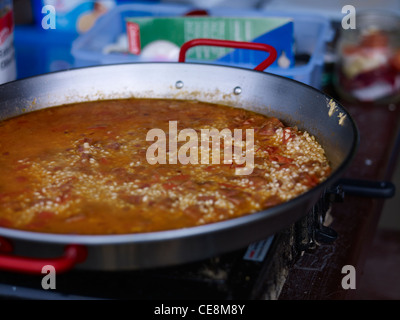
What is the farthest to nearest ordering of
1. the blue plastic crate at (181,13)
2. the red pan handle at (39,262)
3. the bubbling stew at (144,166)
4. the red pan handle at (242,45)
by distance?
the blue plastic crate at (181,13) < the red pan handle at (242,45) < the bubbling stew at (144,166) < the red pan handle at (39,262)

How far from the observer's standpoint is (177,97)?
1.67 metres

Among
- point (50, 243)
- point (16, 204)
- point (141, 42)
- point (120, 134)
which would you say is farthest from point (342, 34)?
point (50, 243)

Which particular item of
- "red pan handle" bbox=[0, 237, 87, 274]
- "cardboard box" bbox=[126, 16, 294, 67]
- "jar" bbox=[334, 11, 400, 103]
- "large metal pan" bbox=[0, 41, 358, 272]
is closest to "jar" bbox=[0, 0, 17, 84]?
"large metal pan" bbox=[0, 41, 358, 272]

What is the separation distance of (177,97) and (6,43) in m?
0.64

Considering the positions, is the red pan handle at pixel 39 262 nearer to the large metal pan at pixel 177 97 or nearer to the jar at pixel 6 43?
the large metal pan at pixel 177 97

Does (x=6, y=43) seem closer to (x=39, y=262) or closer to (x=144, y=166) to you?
(x=144, y=166)

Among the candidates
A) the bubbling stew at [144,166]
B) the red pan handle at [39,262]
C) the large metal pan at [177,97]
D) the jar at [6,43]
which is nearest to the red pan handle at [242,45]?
the large metal pan at [177,97]

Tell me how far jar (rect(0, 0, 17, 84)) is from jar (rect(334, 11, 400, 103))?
1603 millimetres

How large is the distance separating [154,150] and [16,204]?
0.40 metres

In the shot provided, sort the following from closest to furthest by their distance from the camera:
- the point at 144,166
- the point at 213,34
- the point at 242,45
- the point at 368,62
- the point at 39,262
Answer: the point at 39,262
the point at 144,166
the point at 242,45
the point at 213,34
the point at 368,62

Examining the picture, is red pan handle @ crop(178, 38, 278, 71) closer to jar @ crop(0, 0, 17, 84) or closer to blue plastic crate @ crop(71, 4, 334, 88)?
blue plastic crate @ crop(71, 4, 334, 88)

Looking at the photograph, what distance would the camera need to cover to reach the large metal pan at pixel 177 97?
811 millimetres

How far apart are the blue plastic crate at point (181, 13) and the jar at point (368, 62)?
20 centimetres

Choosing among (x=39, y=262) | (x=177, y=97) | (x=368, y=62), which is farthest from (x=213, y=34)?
(x=39, y=262)
